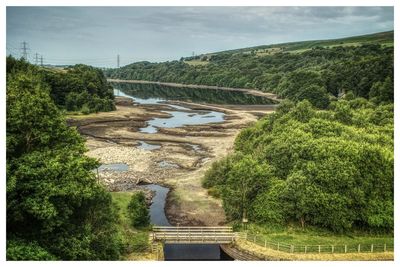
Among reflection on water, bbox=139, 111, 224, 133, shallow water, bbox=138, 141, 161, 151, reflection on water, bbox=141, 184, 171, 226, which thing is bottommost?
reflection on water, bbox=141, 184, 171, 226

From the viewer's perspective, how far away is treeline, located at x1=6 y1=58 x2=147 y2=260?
23156 millimetres

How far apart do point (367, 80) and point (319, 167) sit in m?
72.6

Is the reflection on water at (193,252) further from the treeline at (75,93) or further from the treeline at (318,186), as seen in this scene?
the treeline at (75,93)

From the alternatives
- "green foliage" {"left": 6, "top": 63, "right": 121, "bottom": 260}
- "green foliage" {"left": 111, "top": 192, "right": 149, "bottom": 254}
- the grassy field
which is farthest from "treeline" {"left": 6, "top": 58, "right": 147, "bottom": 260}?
"green foliage" {"left": 111, "top": 192, "right": 149, "bottom": 254}

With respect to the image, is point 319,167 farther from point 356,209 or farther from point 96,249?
point 96,249

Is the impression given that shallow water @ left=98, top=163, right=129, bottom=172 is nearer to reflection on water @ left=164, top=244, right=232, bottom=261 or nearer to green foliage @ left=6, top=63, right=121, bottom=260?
reflection on water @ left=164, top=244, right=232, bottom=261

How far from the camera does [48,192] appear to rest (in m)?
23.9

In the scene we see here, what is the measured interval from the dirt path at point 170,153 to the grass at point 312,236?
6.65 metres

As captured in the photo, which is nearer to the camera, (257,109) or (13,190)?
(13,190)

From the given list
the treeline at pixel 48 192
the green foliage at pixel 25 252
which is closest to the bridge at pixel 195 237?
the treeline at pixel 48 192

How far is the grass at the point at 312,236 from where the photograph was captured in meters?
34.5

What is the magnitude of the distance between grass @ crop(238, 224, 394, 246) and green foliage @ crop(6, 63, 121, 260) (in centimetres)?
1256

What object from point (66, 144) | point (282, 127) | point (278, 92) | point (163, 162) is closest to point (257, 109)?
point (278, 92)

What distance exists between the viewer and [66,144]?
3011 cm
